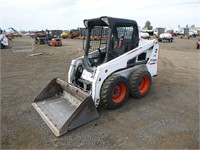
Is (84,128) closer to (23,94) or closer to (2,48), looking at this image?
(23,94)

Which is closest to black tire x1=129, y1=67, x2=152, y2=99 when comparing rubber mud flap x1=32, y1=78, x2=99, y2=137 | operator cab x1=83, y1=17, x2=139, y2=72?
operator cab x1=83, y1=17, x2=139, y2=72

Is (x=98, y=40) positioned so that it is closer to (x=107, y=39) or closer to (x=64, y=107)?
(x=107, y=39)

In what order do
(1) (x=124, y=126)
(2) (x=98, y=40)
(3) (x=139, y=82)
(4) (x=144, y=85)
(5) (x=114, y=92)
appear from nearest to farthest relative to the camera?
(1) (x=124, y=126), (5) (x=114, y=92), (3) (x=139, y=82), (2) (x=98, y=40), (4) (x=144, y=85)

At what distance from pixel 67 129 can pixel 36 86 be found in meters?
3.08

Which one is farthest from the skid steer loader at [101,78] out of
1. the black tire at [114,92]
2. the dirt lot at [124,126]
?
the dirt lot at [124,126]

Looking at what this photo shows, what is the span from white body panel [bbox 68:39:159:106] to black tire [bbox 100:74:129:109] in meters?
0.11

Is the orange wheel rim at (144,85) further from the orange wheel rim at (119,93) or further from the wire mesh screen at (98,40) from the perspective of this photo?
the wire mesh screen at (98,40)

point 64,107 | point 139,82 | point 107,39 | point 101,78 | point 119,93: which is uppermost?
point 107,39

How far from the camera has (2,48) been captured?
18125 millimetres

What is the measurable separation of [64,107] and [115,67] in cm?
145

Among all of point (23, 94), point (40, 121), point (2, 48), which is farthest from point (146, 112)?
point (2, 48)

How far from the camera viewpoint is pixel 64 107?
374 centimetres

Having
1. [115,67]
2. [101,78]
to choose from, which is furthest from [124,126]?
[115,67]

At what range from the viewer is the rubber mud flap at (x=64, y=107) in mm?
3037
